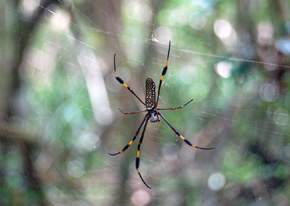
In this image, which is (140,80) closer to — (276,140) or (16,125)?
(16,125)

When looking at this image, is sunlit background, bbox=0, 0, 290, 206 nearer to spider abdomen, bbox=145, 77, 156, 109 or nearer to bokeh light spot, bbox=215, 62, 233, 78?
bokeh light spot, bbox=215, 62, 233, 78

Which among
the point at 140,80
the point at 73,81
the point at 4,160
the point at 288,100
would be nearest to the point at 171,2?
the point at 140,80

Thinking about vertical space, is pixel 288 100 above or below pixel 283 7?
below

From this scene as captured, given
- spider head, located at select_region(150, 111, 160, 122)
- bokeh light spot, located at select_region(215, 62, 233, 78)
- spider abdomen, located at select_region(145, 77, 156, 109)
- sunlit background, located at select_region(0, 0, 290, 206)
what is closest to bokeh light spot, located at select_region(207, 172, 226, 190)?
sunlit background, located at select_region(0, 0, 290, 206)

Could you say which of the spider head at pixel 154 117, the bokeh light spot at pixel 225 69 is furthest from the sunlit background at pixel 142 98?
the spider head at pixel 154 117

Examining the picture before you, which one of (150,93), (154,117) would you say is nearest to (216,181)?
(154,117)

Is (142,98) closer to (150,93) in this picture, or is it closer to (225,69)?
(225,69)
